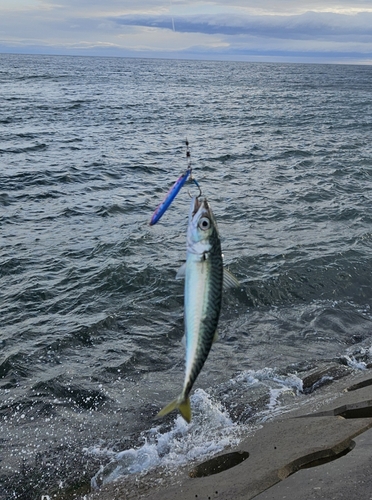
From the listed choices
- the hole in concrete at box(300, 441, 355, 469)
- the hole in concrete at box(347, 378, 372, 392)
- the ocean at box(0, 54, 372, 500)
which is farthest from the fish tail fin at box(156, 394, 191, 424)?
the hole in concrete at box(347, 378, 372, 392)

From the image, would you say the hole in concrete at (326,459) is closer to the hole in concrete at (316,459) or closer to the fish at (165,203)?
the hole in concrete at (316,459)

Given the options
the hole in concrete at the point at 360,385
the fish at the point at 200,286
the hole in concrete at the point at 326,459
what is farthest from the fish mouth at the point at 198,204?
the hole in concrete at the point at 360,385

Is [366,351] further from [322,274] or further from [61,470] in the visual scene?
[61,470]

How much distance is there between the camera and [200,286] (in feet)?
10.1

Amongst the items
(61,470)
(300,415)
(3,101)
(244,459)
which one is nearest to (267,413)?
(300,415)

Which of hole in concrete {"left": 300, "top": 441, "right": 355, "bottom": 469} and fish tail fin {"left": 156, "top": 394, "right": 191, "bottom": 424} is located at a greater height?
fish tail fin {"left": 156, "top": 394, "right": 191, "bottom": 424}

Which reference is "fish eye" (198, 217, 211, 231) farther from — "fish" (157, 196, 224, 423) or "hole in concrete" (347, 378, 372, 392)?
"hole in concrete" (347, 378, 372, 392)

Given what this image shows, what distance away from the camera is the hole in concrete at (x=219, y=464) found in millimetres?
6371

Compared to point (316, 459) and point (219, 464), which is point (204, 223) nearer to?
point (316, 459)

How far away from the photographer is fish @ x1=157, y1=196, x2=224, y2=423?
3016mm

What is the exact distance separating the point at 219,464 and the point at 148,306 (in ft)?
19.9

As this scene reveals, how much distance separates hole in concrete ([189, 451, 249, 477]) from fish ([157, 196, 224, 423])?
358 cm

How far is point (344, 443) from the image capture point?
235 inches

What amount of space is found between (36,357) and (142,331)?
2.19m
